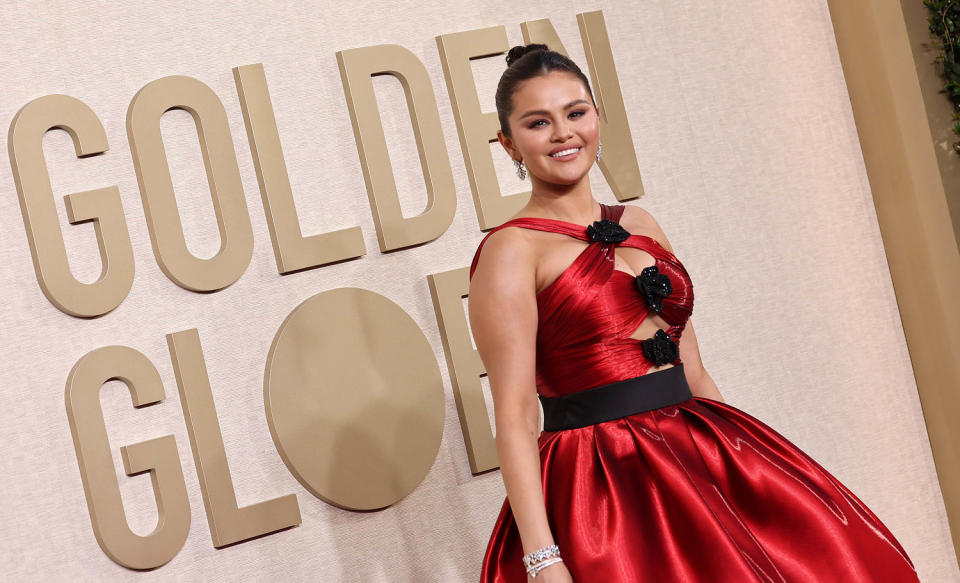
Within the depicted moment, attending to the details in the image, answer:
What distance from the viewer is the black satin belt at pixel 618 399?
1740mm

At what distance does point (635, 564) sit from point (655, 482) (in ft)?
0.47

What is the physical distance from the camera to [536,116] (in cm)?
179

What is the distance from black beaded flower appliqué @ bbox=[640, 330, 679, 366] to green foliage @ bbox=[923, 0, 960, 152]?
1970 mm

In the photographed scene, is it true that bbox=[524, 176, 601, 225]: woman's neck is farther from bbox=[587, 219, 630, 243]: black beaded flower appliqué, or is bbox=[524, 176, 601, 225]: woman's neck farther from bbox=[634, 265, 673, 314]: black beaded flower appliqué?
bbox=[634, 265, 673, 314]: black beaded flower appliqué

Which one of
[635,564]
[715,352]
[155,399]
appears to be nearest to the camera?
[635,564]

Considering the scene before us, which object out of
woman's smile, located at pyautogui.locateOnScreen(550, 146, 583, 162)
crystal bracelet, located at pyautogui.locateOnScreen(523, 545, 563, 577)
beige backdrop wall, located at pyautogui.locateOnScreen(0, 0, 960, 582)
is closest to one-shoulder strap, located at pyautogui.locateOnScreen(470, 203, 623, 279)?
woman's smile, located at pyautogui.locateOnScreen(550, 146, 583, 162)

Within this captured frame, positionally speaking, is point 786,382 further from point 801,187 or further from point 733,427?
point 733,427

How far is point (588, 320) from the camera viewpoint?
173 centimetres

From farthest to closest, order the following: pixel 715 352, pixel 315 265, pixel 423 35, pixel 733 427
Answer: pixel 715 352 → pixel 423 35 → pixel 315 265 → pixel 733 427

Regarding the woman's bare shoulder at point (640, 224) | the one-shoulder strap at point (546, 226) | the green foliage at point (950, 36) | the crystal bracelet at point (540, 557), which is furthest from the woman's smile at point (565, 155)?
the green foliage at point (950, 36)

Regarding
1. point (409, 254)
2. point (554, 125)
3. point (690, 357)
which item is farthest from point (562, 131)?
point (409, 254)

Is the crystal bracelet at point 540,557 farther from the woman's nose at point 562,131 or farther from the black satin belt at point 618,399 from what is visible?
the woman's nose at point 562,131

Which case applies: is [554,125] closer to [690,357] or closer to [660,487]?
[690,357]

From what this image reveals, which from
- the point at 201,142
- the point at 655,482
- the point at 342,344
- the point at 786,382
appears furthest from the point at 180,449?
the point at 786,382
